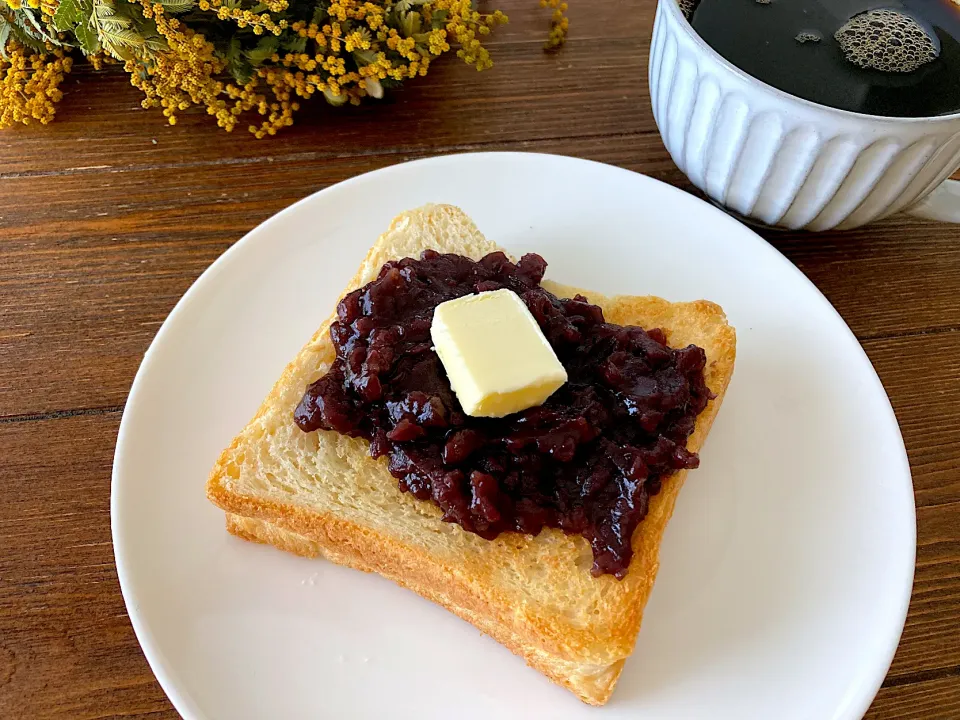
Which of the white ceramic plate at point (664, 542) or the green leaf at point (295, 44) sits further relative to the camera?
the green leaf at point (295, 44)

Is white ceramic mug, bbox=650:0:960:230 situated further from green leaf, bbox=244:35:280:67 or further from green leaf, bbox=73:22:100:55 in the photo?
green leaf, bbox=73:22:100:55

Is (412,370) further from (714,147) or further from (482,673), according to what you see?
(714,147)

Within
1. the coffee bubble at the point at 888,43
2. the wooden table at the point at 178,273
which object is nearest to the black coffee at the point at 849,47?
the coffee bubble at the point at 888,43

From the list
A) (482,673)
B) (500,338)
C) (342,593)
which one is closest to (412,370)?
(500,338)

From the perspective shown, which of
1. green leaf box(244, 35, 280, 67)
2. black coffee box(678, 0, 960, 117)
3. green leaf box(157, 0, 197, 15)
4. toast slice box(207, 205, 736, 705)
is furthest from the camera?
green leaf box(244, 35, 280, 67)

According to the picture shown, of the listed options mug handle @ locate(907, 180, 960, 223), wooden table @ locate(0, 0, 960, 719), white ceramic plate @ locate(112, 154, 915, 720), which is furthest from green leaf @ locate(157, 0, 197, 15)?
mug handle @ locate(907, 180, 960, 223)

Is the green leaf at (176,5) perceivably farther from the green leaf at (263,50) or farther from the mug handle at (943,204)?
the mug handle at (943,204)
